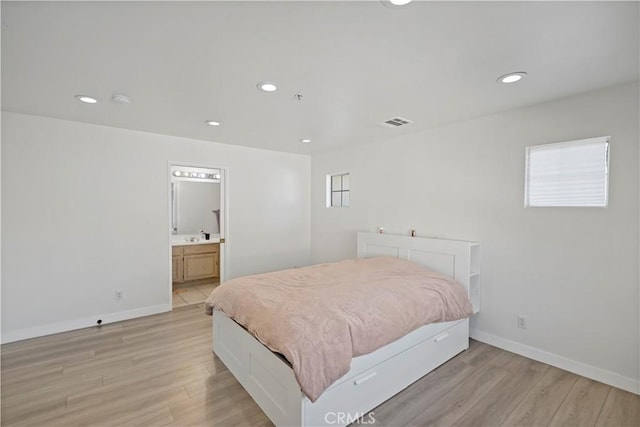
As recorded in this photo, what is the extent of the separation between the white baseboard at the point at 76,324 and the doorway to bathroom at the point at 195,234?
0.46 m

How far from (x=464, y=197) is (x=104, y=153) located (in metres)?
4.43

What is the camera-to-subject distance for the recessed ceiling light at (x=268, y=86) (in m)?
2.27

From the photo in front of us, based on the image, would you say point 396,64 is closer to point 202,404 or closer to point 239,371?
point 239,371

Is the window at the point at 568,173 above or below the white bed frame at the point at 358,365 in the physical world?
above

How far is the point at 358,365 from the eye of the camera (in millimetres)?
1920

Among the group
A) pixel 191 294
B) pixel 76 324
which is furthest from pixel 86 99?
pixel 191 294

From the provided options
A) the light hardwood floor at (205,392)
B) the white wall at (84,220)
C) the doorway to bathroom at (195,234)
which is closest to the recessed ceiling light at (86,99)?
the white wall at (84,220)

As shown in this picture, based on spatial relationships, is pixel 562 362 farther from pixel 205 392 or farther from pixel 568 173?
pixel 205 392

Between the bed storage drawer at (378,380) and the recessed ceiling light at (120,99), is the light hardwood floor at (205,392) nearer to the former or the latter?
the bed storage drawer at (378,380)

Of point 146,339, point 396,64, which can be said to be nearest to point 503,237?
point 396,64

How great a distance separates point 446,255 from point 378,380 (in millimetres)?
1667

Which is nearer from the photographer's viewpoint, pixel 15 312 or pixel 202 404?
pixel 202 404

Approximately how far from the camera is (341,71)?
2.07 metres

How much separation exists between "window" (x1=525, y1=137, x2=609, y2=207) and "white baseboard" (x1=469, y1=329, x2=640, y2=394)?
1.42 meters
